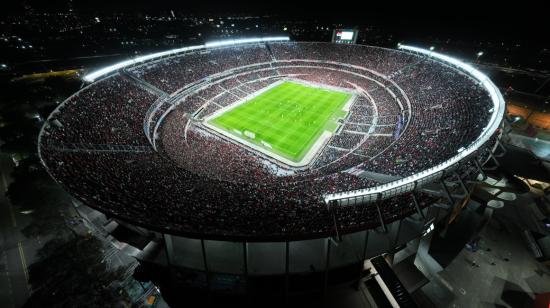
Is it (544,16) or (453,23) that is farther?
(453,23)

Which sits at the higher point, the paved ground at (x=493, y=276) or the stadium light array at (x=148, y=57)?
the stadium light array at (x=148, y=57)

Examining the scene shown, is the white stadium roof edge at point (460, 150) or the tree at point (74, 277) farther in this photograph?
the tree at point (74, 277)

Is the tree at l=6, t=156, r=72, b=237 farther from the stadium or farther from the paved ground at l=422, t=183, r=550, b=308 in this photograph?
the paved ground at l=422, t=183, r=550, b=308

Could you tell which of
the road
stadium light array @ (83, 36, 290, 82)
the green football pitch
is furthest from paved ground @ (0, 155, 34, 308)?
the green football pitch

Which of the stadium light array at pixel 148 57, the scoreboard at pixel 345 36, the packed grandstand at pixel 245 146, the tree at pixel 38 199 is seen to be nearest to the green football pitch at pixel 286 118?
the packed grandstand at pixel 245 146

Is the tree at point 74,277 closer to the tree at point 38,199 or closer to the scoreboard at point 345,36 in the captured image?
the tree at point 38,199

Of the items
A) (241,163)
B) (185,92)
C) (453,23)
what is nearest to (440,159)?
(241,163)

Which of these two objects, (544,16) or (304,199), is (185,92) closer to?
(304,199)
